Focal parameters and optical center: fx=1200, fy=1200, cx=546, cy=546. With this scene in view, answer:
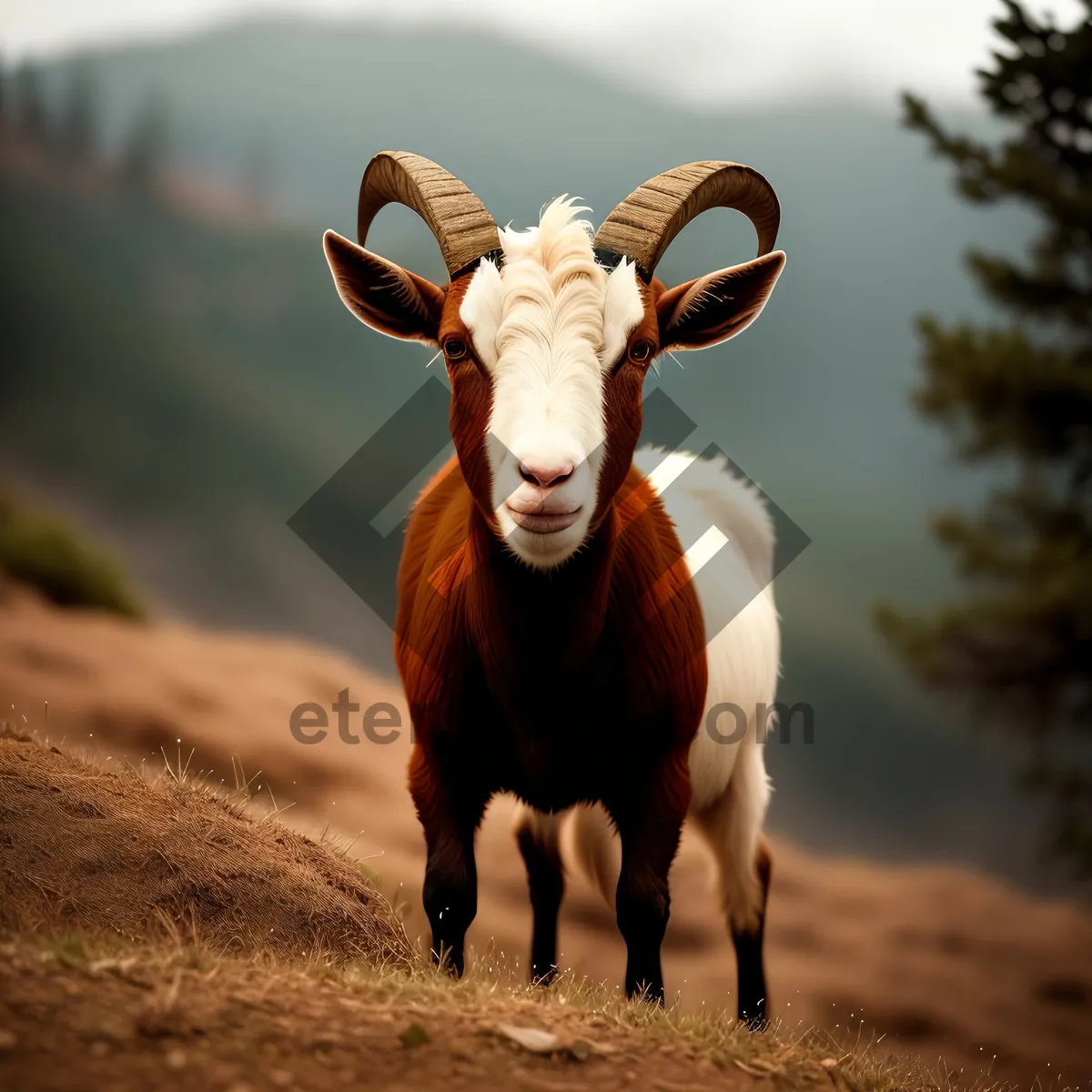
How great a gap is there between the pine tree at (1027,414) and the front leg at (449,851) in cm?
700

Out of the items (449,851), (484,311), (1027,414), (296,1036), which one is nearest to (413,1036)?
(296,1036)

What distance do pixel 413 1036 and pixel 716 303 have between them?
2815mm

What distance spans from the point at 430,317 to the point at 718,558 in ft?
7.48

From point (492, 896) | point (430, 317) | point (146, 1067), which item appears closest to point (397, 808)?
point (492, 896)

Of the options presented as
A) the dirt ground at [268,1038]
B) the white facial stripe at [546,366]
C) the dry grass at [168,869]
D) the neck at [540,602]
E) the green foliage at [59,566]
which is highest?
the green foliage at [59,566]

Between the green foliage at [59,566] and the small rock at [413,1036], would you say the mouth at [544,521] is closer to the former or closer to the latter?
the small rock at [413,1036]

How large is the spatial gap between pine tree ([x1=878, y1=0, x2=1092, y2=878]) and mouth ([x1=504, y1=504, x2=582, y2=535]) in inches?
295

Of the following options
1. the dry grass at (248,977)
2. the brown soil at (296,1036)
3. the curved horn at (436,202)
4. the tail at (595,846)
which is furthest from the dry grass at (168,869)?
the curved horn at (436,202)

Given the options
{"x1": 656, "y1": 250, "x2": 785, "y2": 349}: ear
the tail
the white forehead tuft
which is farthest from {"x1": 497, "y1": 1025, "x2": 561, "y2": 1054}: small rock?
the tail

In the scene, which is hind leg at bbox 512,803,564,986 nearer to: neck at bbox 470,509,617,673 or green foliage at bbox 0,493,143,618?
neck at bbox 470,509,617,673

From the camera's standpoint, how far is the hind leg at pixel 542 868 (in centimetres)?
641

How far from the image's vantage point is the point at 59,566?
1725cm

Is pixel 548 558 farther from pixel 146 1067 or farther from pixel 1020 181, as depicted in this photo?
pixel 1020 181

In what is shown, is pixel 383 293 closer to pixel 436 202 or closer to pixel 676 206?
pixel 436 202
